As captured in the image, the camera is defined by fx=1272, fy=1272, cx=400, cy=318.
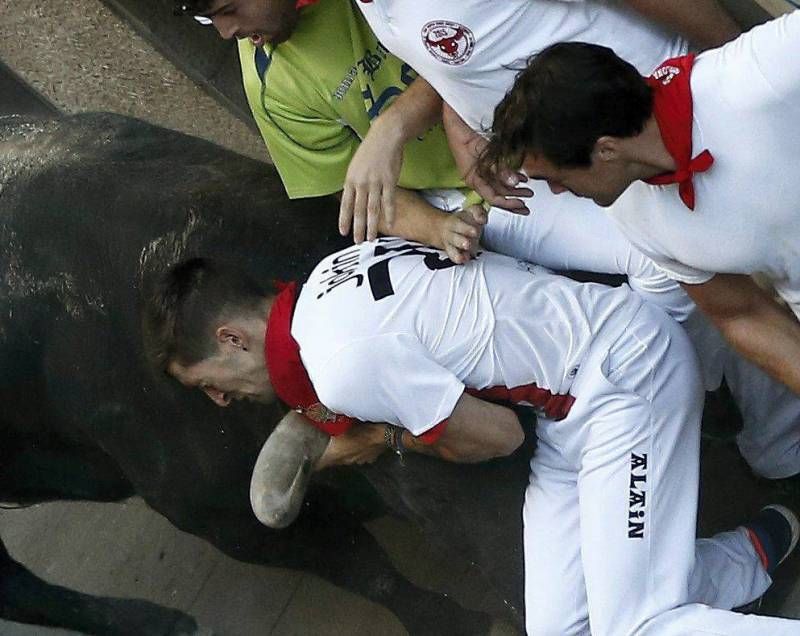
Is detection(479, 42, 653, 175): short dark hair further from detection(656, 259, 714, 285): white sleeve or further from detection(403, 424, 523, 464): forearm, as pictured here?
detection(403, 424, 523, 464): forearm

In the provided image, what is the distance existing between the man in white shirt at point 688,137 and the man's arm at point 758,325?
13 centimetres

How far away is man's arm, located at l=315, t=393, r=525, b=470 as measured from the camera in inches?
95.0

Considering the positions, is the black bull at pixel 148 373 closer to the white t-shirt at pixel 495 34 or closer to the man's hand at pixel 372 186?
the man's hand at pixel 372 186

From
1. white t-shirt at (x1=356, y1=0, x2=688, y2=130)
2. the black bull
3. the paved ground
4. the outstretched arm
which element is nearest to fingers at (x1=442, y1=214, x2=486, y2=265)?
the outstretched arm

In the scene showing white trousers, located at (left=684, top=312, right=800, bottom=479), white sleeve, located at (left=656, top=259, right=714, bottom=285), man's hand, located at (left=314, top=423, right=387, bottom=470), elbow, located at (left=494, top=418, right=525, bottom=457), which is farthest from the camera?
white trousers, located at (left=684, top=312, right=800, bottom=479)

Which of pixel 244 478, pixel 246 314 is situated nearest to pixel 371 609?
pixel 244 478

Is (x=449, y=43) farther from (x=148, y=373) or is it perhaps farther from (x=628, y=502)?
(x=148, y=373)

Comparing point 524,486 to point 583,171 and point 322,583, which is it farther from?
point 322,583

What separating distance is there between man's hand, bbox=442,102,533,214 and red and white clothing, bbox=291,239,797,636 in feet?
0.49

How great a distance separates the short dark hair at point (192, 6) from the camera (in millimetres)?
2475

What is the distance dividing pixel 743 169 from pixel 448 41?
2.00 ft

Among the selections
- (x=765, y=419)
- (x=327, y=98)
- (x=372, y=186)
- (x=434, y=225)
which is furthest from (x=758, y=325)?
(x=327, y=98)

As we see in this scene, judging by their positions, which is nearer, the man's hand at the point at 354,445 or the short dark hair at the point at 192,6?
the short dark hair at the point at 192,6

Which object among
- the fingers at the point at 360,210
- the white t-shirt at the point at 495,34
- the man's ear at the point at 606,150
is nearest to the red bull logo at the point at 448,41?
the white t-shirt at the point at 495,34
